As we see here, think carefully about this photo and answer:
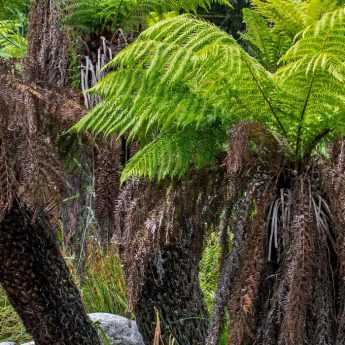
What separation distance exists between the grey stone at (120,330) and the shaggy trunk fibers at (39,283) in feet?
5.11

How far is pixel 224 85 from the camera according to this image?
2170 mm

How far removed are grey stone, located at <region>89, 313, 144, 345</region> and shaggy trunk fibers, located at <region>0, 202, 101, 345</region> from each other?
1.56m

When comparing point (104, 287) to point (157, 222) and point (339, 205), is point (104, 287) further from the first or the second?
point (339, 205)

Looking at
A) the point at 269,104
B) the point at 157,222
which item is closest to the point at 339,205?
the point at 269,104

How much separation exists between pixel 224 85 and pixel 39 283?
160 cm

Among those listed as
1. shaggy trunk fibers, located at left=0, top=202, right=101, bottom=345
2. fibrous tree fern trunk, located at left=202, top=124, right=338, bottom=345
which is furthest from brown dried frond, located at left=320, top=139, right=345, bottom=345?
shaggy trunk fibers, located at left=0, top=202, right=101, bottom=345

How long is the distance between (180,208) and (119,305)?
402cm

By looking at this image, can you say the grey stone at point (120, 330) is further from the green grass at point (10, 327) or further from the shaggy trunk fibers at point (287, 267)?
the shaggy trunk fibers at point (287, 267)

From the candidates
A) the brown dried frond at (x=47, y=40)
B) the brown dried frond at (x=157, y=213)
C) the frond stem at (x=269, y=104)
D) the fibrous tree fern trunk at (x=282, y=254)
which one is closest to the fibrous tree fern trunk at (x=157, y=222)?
the brown dried frond at (x=157, y=213)

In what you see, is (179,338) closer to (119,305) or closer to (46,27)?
(46,27)

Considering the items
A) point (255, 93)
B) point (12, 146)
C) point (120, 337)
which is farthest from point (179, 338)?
point (255, 93)

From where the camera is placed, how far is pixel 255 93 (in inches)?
84.7

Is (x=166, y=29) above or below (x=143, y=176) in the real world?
above

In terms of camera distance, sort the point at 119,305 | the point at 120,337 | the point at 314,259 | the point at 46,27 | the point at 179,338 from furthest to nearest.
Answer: the point at 119,305 → the point at 120,337 → the point at 179,338 → the point at 46,27 → the point at 314,259
